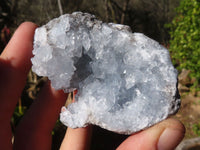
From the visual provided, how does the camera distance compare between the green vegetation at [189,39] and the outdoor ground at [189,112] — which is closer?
the green vegetation at [189,39]

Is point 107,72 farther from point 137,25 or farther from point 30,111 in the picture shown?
point 137,25

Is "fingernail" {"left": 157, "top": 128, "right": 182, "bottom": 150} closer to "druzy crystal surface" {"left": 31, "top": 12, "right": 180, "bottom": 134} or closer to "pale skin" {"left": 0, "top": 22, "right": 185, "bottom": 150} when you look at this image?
"druzy crystal surface" {"left": 31, "top": 12, "right": 180, "bottom": 134}

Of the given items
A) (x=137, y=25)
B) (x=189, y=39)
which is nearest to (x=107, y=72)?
(x=189, y=39)

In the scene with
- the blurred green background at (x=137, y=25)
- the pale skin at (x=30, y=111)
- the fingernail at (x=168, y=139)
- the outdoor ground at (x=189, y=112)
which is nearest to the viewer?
the fingernail at (x=168, y=139)

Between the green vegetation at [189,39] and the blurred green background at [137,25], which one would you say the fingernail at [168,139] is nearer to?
the blurred green background at [137,25]

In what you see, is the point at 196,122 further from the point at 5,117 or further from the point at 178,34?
the point at 5,117

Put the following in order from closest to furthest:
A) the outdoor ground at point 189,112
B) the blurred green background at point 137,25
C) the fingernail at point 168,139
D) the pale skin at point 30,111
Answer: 1. the fingernail at point 168,139
2. the pale skin at point 30,111
3. the blurred green background at point 137,25
4. the outdoor ground at point 189,112

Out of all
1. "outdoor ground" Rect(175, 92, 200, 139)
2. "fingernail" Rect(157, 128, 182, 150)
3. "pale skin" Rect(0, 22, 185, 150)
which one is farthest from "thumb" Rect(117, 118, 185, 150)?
"outdoor ground" Rect(175, 92, 200, 139)

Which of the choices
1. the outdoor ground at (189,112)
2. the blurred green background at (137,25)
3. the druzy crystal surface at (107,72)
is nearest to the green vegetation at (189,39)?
the blurred green background at (137,25)
